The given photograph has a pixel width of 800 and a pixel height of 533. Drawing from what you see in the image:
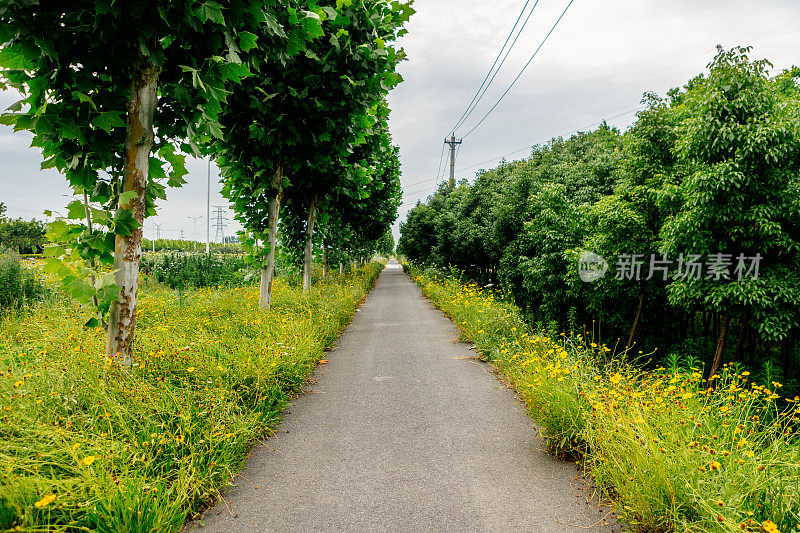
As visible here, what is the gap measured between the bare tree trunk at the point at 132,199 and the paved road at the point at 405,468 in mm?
1660

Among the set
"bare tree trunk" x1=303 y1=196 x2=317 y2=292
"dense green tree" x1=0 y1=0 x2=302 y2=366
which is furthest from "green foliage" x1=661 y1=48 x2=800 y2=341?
"bare tree trunk" x1=303 y1=196 x2=317 y2=292

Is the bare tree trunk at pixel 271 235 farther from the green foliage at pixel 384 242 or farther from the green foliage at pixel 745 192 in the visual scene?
the green foliage at pixel 384 242

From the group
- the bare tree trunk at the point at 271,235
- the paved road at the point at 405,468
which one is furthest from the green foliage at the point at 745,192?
the bare tree trunk at the point at 271,235

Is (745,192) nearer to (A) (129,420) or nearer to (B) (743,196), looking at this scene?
(B) (743,196)

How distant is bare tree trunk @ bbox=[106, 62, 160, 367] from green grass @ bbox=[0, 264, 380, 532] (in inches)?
11.6

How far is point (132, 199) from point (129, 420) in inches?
72.8

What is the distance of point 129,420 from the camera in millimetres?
2955

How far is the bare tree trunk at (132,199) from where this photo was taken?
3371 millimetres

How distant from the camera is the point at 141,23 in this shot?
2902 mm

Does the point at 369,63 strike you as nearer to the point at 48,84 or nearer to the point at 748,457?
the point at 48,84

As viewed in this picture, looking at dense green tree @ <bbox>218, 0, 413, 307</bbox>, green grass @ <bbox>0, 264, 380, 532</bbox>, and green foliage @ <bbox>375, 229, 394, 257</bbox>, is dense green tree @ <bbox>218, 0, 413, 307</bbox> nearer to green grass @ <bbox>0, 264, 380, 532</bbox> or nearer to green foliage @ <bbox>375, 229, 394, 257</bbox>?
green grass @ <bbox>0, 264, 380, 532</bbox>

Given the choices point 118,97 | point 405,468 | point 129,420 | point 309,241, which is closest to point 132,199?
point 118,97

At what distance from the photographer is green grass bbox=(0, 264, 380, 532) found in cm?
219

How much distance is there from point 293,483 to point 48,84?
142 inches
